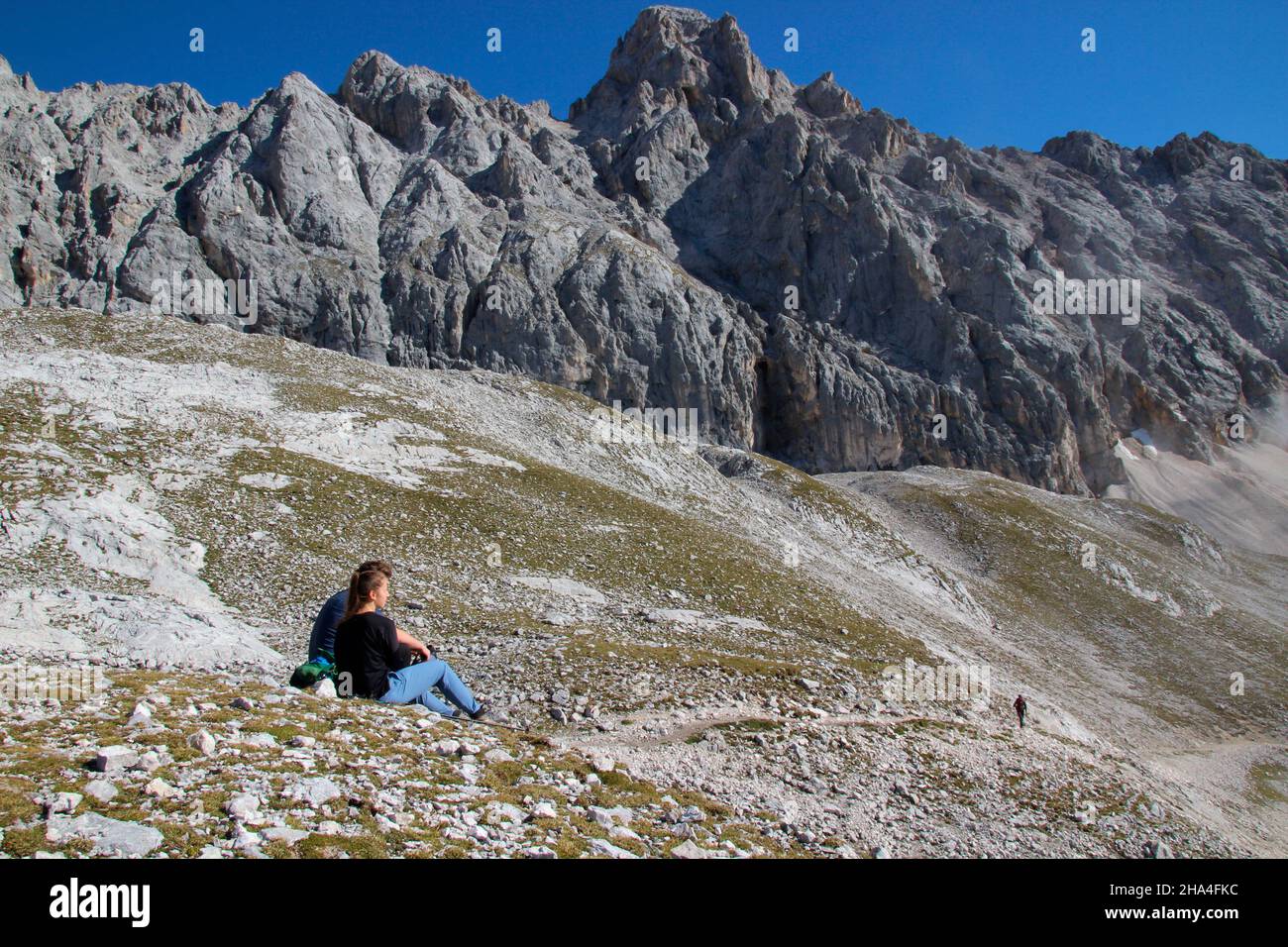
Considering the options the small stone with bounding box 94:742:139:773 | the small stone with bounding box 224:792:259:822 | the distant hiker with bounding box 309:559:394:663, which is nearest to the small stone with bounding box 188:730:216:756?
the small stone with bounding box 94:742:139:773

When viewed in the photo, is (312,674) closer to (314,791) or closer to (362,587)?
(362,587)

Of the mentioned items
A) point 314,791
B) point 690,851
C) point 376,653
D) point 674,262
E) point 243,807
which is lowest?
point 690,851

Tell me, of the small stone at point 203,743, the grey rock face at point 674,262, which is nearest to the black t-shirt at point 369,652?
the small stone at point 203,743

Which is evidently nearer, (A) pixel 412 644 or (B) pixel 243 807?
(B) pixel 243 807

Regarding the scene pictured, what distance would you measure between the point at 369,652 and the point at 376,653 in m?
0.13

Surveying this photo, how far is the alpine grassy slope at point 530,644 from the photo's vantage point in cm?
938

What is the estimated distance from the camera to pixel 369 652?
40.1 feet

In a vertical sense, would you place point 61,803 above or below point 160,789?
above

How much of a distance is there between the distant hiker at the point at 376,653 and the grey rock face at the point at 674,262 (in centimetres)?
10665

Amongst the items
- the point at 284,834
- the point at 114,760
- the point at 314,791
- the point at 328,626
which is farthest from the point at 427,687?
the point at 284,834

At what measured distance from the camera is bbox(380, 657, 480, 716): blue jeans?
12.8 metres
